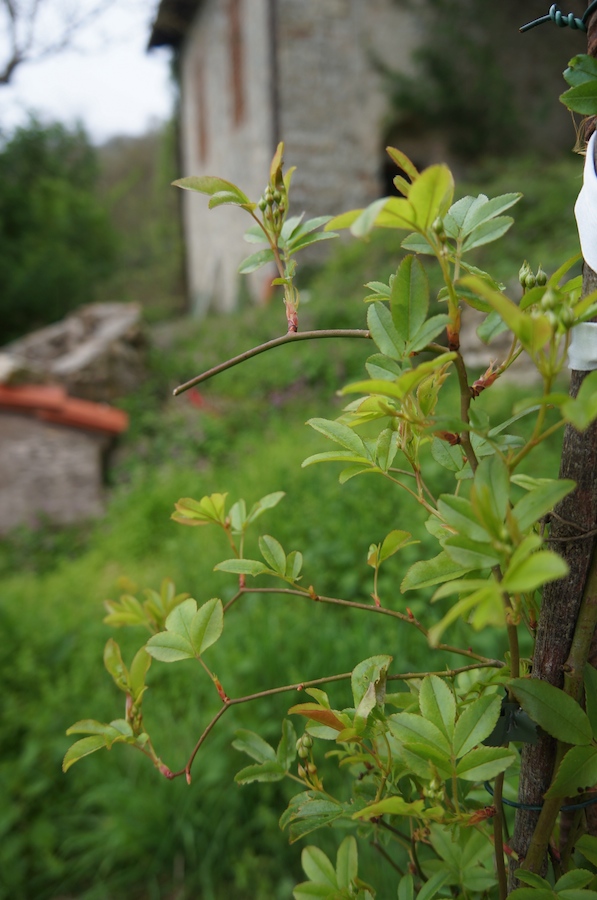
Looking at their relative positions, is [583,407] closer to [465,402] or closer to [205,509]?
[465,402]

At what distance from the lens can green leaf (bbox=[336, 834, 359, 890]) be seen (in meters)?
0.62

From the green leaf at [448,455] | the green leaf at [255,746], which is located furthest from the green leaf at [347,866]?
the green leaf at [448,455]

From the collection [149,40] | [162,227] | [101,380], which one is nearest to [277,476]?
[101,380]

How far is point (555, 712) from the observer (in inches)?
18.6

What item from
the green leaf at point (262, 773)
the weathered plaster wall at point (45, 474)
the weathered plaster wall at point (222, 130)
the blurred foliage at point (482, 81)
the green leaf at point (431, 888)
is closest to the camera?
the green leaf at point (431, 888)

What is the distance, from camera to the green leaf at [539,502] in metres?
0.38

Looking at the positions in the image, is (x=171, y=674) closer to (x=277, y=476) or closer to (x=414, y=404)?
(x=277, y=476)

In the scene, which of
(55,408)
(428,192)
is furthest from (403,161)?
(55,408)

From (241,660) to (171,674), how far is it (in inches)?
12.6

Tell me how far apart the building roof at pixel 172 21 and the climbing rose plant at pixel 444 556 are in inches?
405

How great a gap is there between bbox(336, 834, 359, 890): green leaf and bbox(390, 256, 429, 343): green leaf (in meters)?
0.46

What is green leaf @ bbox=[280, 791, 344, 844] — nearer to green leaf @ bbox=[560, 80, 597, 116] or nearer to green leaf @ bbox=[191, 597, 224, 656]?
green leaf @ bbox=[191, 597, 224, 656]

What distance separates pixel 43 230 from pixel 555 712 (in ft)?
31.6

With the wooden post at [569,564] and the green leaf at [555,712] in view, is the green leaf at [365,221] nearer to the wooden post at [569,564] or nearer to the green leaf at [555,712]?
the wooden post at [569,564]
